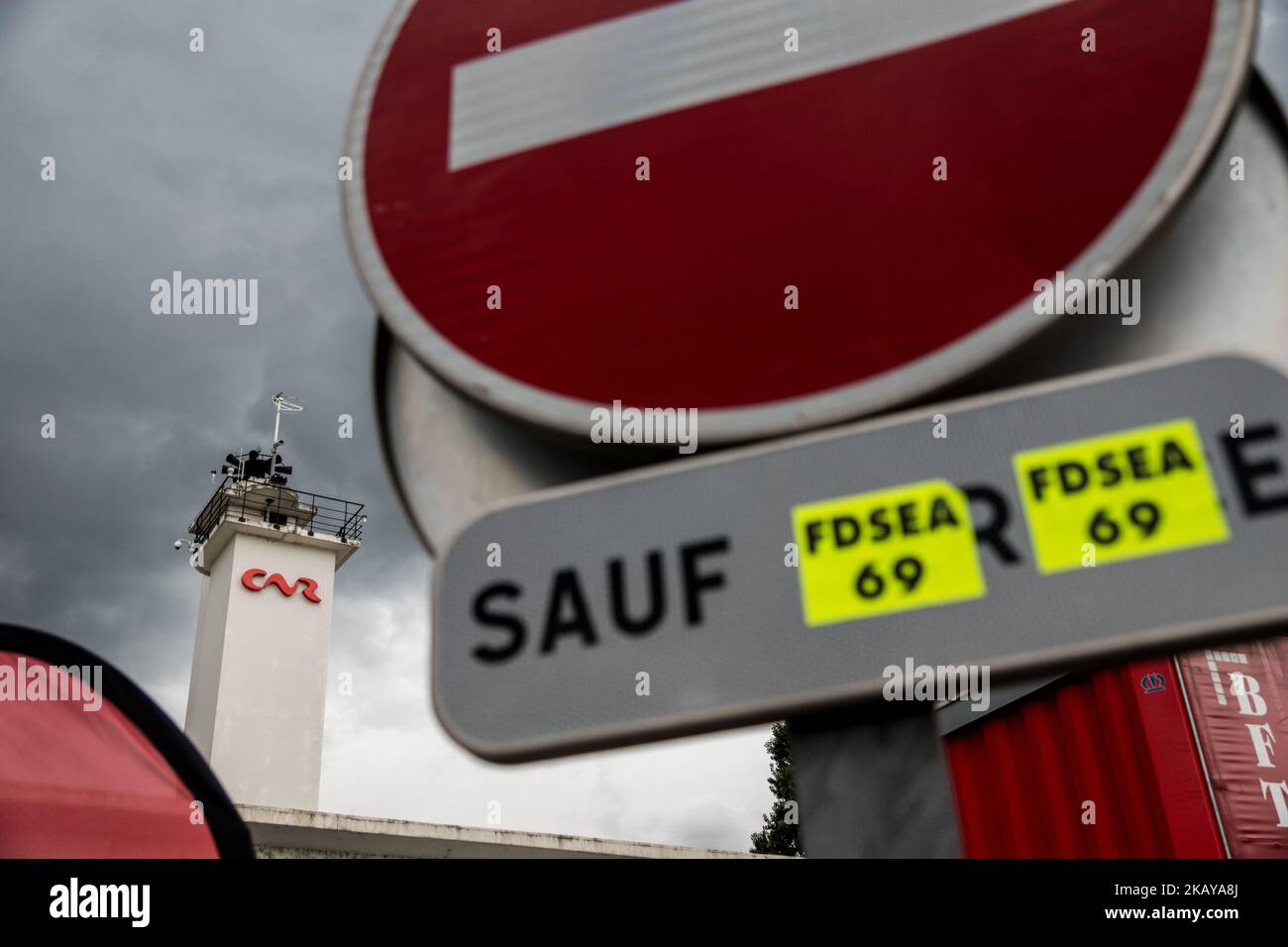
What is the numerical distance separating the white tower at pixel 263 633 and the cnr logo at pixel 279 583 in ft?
0.05

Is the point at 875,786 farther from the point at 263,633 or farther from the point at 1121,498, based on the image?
the point at 263,633

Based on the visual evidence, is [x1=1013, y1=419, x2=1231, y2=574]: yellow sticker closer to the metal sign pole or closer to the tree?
the metal sign pole

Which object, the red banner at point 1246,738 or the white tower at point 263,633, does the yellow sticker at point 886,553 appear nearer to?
the red banner at point 1246,738

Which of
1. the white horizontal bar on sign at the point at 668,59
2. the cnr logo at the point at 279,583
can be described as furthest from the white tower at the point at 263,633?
the white horizontal bar on sign at the point at 668,59

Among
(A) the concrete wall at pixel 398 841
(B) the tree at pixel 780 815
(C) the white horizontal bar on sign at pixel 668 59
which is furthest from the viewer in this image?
(B) the tree at pixel 780 815

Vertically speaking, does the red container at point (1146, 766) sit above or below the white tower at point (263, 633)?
below

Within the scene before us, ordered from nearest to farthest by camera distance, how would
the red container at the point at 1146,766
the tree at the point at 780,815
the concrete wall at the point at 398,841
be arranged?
the red container at the point at 1146,766 → the concrete wall at the point at 398,841 → the tree at the point at 780,815

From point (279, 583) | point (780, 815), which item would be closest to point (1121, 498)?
point (780, 815)

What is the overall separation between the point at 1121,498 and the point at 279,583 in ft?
58.2

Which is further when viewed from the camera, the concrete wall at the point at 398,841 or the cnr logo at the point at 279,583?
the cnr logo at the point at 279,583

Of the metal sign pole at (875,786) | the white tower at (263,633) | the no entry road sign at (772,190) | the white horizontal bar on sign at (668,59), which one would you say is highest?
the white tower at (263,633)

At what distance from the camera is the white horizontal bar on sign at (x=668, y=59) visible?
121 centimetres
